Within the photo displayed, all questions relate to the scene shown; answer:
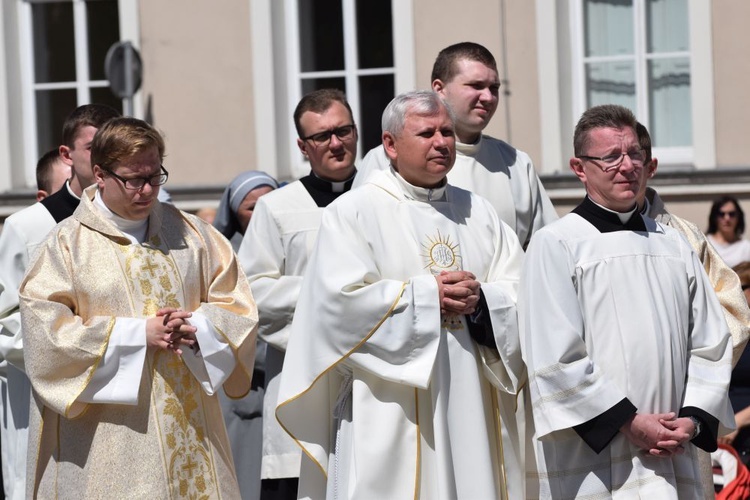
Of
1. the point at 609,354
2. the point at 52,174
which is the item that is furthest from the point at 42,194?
the point at 609,354

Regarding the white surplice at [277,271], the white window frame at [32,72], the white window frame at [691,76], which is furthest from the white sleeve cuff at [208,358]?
the white window frame at [32,72]

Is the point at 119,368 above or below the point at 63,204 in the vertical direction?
below

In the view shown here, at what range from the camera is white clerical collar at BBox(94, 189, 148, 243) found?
558cm

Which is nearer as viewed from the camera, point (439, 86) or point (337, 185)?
point (439, 86)

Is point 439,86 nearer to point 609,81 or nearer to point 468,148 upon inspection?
point 468,148

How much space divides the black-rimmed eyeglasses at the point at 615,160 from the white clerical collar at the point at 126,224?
1.61 m

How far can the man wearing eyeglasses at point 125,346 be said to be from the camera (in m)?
5.37

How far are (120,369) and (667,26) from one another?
292 inches

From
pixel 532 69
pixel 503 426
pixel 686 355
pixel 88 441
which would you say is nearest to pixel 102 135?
pixel 88 441

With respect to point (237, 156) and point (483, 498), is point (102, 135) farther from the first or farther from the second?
point (237, 156)

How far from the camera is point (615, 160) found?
5.30 metres

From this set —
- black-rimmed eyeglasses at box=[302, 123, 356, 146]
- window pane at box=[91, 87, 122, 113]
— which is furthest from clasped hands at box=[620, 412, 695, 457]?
window pane at box=[91, 87, 122, 113]

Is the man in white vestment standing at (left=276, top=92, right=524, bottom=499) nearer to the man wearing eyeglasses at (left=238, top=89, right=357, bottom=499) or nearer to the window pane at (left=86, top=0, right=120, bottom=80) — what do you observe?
the man wearing eyeglasses at (left=238, top=89, right=357, bottom=499)

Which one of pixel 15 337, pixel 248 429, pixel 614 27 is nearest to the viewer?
pixel 15 337
